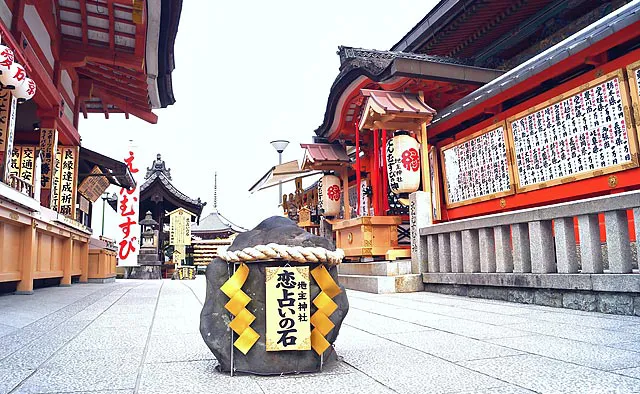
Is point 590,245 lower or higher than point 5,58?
lower

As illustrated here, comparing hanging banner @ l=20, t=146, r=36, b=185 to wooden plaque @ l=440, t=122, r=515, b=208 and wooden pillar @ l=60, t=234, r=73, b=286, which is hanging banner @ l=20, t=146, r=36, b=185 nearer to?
wooden pillar @ l=60, t=234, r=73, b=286

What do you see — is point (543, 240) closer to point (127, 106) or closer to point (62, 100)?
point (62, 100)

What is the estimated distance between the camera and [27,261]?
7.05 m

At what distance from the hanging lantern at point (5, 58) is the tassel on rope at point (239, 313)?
5779 mm

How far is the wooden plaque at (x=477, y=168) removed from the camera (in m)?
7.69

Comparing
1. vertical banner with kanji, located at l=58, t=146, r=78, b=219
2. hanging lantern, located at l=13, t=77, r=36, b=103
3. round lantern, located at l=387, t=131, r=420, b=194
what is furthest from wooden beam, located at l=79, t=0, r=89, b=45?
round lantern, located at l=387, t=131, r=420, b=194

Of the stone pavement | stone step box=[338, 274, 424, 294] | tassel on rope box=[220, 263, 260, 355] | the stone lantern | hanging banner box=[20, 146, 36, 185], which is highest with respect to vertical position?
hanging banner box=[20, 146, 36, 185]

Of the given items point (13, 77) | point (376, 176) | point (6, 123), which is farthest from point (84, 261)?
point (376, 176)

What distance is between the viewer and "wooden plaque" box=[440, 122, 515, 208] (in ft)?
25.2

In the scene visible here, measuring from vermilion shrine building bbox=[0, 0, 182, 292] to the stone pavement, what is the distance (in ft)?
9.18

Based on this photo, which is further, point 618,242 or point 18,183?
point 18,183

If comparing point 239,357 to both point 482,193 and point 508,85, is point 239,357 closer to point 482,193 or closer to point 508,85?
point 508,85

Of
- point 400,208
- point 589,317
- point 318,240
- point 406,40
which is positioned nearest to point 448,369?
point 318,240

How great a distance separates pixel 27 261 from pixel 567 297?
7.44 meters
